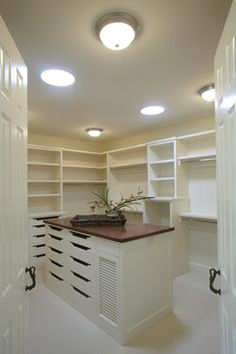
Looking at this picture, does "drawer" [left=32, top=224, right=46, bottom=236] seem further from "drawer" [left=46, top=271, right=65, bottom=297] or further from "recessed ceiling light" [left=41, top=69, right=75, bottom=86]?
"recessed ceiling light" [left=41, top=69, right=75, bottom=86]

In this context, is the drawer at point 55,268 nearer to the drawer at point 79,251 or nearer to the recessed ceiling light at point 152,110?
the drawer at point 79,251

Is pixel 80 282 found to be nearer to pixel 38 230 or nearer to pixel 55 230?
pixel 55 230

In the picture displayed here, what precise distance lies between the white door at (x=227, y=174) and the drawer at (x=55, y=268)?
6.71 ft

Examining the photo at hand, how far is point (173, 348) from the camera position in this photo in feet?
6.25

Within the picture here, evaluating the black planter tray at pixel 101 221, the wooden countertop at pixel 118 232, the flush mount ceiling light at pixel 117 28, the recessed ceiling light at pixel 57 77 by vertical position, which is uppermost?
the recessed ceiling light at pixel 57 77

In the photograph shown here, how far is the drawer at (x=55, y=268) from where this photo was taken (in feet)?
9.00

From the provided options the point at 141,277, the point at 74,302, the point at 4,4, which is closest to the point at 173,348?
the point at 141,277

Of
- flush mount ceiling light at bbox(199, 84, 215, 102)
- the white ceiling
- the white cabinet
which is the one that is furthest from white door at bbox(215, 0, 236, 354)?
the white cabinet

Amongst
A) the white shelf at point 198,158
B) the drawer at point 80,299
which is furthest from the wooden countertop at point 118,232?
the white shelf at point 198,158

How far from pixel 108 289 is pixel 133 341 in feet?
1.61

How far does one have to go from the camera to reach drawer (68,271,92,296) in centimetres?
232

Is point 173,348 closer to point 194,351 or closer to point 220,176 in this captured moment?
point 194,351

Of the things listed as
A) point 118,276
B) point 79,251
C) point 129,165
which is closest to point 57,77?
point 79,251

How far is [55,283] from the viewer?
9.44 feet
